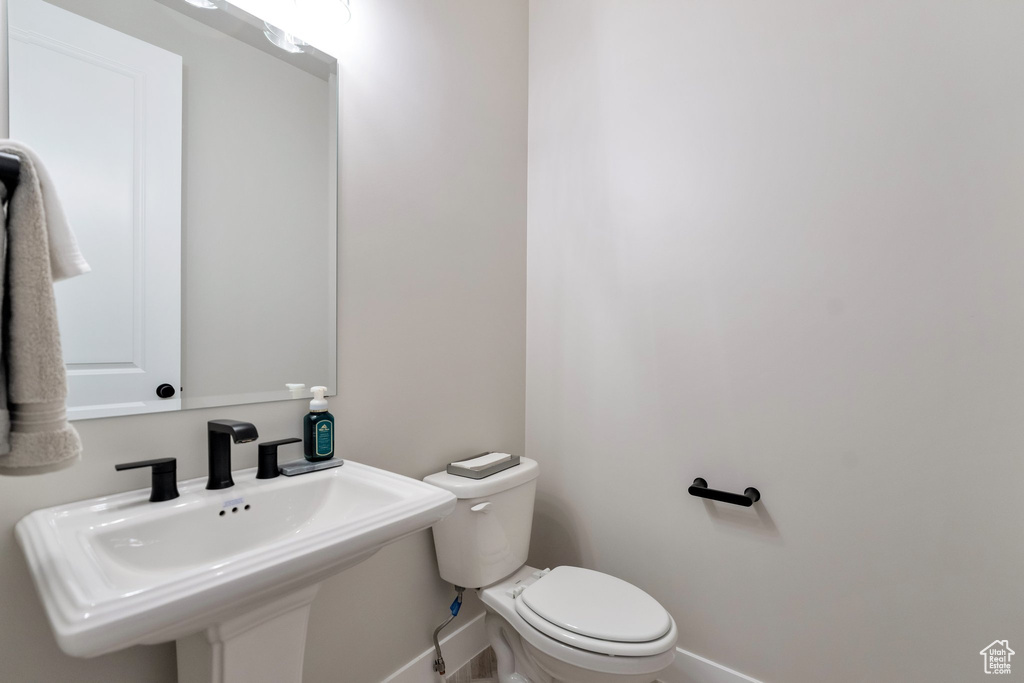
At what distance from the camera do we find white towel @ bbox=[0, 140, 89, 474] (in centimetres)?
54

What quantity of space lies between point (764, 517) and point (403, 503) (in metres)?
1.07

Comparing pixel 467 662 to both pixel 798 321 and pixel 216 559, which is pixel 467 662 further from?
pixel 798 321

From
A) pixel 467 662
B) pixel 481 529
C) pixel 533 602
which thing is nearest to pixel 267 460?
pixel 481 529

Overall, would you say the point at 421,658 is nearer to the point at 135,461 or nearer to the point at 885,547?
the point at 135,461

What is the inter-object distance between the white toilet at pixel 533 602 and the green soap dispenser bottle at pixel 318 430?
36 cm

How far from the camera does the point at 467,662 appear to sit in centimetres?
157

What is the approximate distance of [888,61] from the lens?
1161 millimetres

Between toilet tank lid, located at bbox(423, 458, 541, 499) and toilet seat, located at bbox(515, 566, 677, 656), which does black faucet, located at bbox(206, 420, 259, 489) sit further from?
toilet seat, located at bbox(515, 566, 677, 656)

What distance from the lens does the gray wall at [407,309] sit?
3.50 ft

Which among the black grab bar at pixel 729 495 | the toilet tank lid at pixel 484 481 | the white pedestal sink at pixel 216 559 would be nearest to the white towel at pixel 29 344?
the white pedestal sink at pixel 216 559

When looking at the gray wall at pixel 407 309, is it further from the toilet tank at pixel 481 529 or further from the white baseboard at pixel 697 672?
the white baseboard at pixel 697 672

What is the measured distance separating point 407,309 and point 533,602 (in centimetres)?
89

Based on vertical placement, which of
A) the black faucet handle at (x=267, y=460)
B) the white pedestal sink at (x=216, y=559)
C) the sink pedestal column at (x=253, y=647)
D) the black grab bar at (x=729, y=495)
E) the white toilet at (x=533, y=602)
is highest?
the black faucet handle at (x=267, y=460)

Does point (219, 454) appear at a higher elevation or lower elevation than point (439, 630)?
higher
